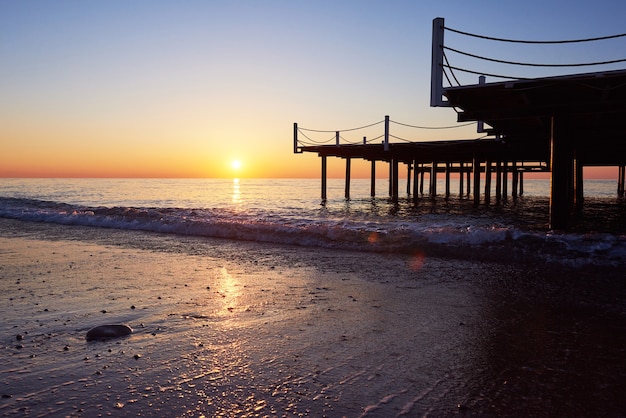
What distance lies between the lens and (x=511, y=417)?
113 inches

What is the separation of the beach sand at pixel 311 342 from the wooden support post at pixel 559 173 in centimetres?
548

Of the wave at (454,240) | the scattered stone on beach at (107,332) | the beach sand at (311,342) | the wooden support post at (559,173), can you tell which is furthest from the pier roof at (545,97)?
the scattered stone on beach at (107,332)

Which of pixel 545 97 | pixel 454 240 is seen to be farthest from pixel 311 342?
pixel 545 97

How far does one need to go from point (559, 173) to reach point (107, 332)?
1232 cm

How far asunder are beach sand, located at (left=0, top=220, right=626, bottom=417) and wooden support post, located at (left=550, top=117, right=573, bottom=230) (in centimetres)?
548

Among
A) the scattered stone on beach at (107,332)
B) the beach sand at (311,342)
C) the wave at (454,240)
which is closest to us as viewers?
the beach sand at (311,342)

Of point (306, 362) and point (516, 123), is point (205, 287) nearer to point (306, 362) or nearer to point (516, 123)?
point (306, 362)

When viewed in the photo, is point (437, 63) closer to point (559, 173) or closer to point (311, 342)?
point (559, 173)

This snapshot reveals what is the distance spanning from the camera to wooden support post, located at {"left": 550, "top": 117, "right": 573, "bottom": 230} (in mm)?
12688

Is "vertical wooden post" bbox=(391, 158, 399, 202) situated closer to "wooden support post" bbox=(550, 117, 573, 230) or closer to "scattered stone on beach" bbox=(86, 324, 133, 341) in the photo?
"wooden support post" bbox=(550, 117, 573, 230)

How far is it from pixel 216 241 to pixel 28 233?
634 cm

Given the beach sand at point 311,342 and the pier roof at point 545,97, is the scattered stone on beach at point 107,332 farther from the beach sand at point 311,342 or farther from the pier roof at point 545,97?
the pier roof at point 545,97

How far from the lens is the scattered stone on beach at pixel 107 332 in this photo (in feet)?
14.1

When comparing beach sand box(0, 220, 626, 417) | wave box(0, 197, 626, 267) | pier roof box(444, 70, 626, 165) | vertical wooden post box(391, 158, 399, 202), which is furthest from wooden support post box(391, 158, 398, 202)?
beach sand box(0, 220, 626, 417)
